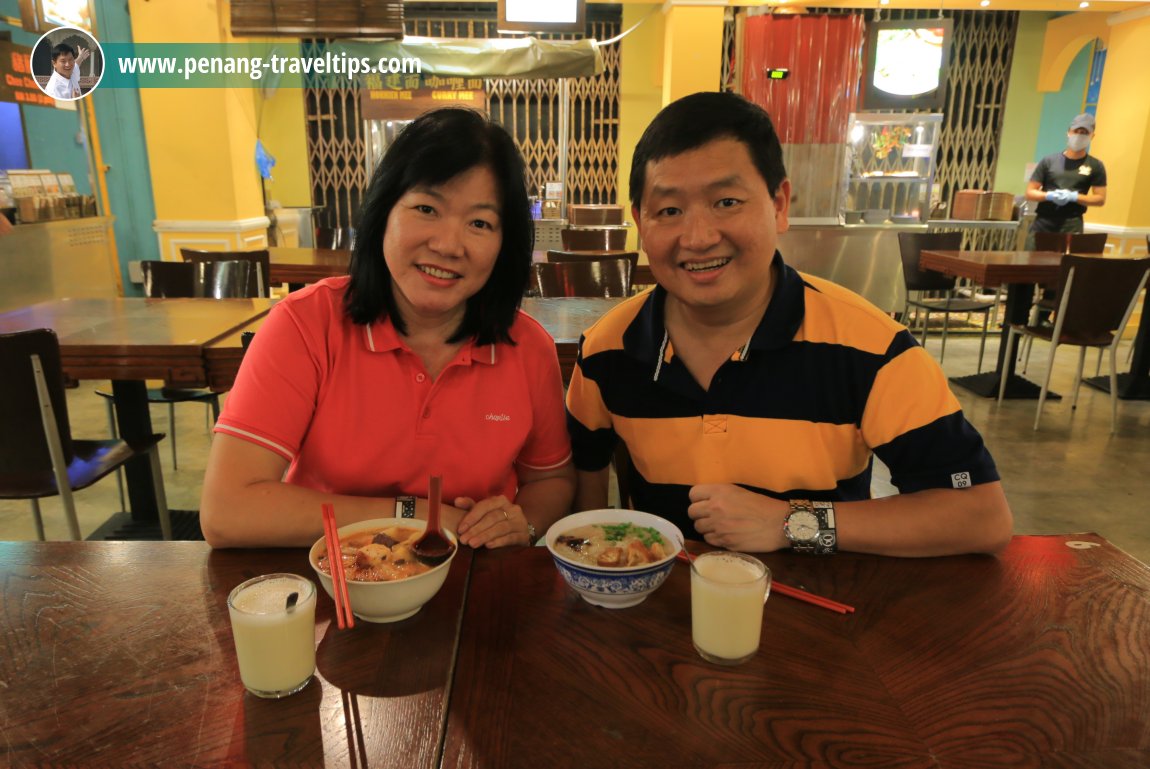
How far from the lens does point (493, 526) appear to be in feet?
4.09

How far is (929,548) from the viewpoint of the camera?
1221 millimetres

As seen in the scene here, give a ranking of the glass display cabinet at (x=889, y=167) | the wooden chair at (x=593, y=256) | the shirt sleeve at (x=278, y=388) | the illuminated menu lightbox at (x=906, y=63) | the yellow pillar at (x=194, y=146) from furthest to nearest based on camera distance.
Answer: the glass display cabinet at (x=889, y=167) → the illuminated menu lightbox at (x=906, y=63) → the yellow pillar at (x=194, y=146) → the wooden chair at (x=593, y=256) → the shirt sleeve at (x=278, y=388)

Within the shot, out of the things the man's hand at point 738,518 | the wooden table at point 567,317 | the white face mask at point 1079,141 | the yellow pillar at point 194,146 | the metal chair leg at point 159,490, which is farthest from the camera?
the white face mask at point 1079,141

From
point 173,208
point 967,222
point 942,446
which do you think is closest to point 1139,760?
point 942,446

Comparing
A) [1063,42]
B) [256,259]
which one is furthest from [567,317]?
[1063,42]

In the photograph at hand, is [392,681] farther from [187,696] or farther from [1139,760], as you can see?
[1139,760]

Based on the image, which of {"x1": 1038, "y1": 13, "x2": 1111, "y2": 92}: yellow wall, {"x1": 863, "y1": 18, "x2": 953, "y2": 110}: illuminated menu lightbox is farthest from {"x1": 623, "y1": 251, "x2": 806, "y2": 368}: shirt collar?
{"x1": 1038, "y1": 13, "x2": 1111, "y2": 92}: yellow wall

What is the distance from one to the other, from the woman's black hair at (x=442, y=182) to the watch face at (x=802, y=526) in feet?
2.21

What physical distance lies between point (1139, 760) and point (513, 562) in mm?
805

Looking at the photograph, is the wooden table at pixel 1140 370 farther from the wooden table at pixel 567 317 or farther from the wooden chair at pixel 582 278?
the wooden table at pixel 567 317

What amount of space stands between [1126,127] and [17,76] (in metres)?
9.52

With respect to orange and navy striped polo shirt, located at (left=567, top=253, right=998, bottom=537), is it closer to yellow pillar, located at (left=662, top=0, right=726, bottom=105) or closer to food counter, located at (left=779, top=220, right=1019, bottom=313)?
food counter, located at (left=779, top=220, right=1019, bottom=313)

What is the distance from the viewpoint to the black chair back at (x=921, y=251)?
5789 mm

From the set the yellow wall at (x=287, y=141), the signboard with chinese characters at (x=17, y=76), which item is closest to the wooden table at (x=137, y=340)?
the signboard with chinese characters at (x=17, y=76)
